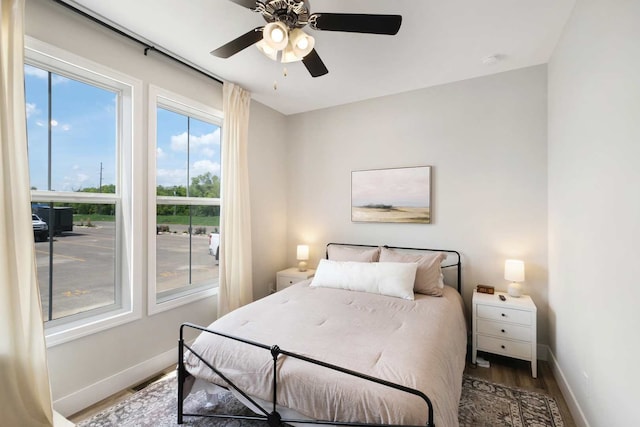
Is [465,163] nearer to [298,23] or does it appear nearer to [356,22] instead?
[356,22]

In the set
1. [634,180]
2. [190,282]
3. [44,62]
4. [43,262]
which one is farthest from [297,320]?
[44,62]

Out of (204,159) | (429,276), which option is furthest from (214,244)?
(429,276)

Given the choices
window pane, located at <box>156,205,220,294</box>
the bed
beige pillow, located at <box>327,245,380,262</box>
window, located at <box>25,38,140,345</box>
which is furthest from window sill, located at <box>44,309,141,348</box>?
beige pillow, located at <box>327,245,380,262</box>

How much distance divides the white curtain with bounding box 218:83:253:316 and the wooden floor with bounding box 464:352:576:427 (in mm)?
2418

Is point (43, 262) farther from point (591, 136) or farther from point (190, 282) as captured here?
point (591, 136)

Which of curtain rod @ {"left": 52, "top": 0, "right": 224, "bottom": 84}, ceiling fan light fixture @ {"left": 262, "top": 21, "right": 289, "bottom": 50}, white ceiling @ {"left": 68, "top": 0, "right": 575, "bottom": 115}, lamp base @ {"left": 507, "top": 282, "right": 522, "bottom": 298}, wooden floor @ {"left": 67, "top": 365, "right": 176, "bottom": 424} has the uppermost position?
white ceiling @ {"left": 68, "top": 0, "right": 575, "bottom": 115}

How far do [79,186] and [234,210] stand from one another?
1.32 m

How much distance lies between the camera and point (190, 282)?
3047mm

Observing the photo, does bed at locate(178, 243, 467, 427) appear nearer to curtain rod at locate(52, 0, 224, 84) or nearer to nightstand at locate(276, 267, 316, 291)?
nightstand at locate(276, 267, 316, 291)

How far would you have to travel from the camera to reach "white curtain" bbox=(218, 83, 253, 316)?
3.07m

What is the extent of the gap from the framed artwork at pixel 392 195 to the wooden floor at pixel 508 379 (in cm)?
152

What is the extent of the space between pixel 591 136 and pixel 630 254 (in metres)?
0.81

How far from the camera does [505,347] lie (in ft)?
8.41

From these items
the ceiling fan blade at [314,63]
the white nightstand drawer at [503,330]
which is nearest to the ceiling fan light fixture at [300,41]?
the ceiling fan blade at [314,63]
